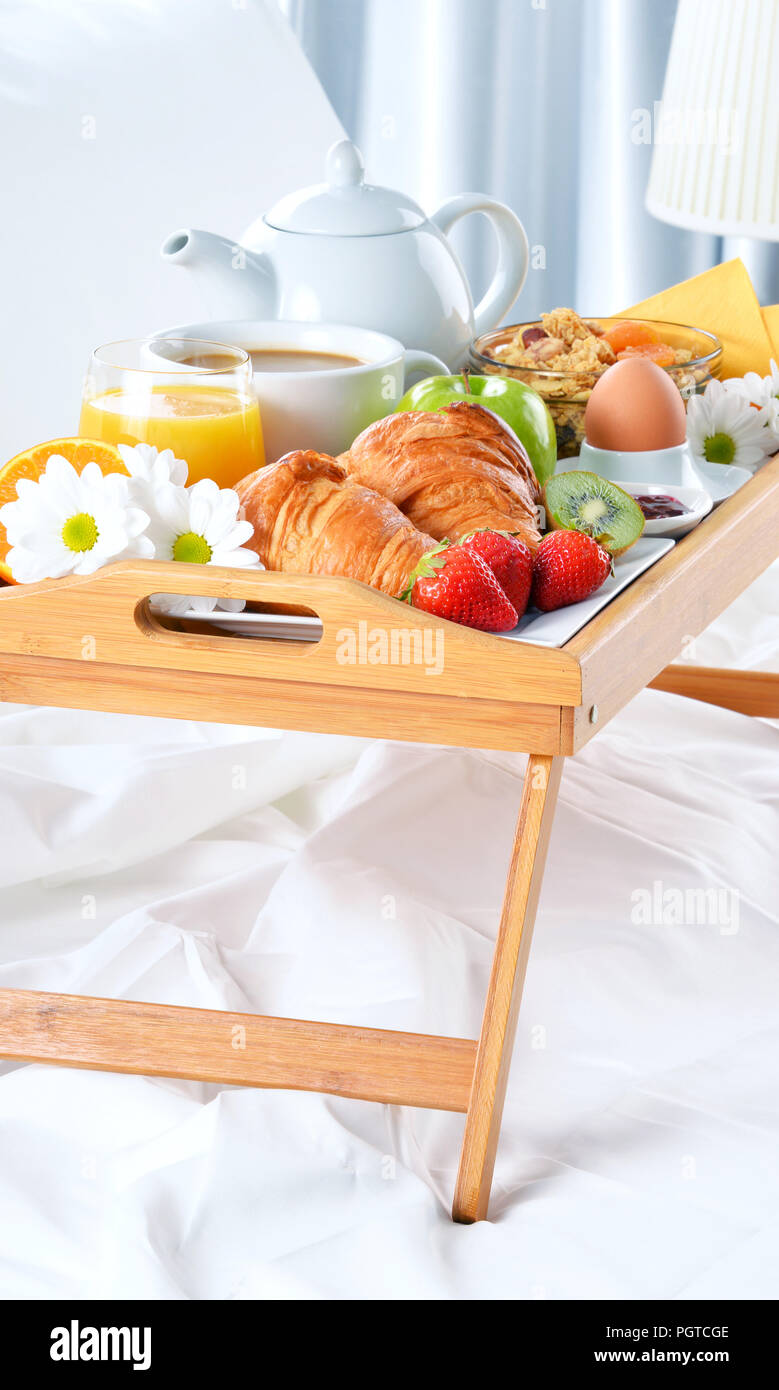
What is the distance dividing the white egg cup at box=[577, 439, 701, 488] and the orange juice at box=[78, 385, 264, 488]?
278mm

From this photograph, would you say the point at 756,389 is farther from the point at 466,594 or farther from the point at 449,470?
the point at 466,594

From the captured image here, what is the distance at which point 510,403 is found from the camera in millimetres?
1045

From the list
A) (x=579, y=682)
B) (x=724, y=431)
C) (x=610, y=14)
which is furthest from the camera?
(x=610, y=14)

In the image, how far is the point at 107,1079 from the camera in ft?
3.11

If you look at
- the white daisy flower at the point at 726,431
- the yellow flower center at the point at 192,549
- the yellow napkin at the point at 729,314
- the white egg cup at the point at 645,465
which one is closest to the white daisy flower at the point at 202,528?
the yellow flower center at the point at 192,549

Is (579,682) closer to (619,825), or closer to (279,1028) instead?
(279,1028)

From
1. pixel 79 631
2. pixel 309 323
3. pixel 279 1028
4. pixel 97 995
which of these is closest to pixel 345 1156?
pixel 279 1028

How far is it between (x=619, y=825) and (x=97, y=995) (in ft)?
1.65

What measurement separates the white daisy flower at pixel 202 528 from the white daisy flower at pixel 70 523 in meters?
0.02

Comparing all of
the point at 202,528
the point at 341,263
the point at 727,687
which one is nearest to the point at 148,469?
the point at 202,528

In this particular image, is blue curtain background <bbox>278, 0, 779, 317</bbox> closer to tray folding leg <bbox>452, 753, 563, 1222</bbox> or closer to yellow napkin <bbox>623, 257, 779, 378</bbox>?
yellow napkin <bbox>623, 257, 779, 378</bbox>

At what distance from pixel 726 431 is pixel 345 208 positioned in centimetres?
37

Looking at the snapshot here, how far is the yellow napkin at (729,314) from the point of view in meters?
1.36

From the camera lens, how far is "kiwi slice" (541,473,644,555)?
0.91 metres
